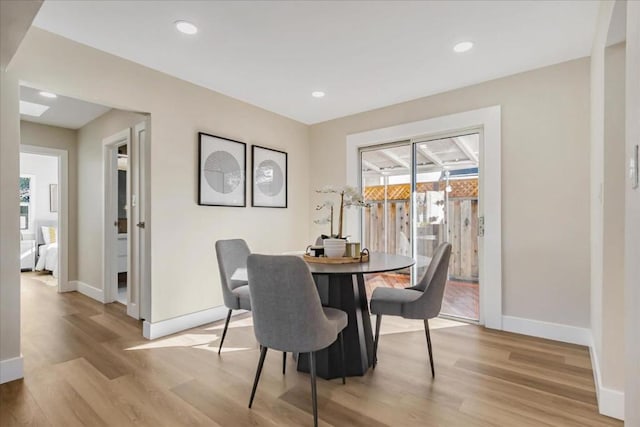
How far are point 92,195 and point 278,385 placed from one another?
12.9 feet

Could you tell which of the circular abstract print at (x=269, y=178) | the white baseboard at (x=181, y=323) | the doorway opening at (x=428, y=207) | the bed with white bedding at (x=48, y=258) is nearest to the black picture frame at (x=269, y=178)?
the circular abstract print at (x=269, y=178)

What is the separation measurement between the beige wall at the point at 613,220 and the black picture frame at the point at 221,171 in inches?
123

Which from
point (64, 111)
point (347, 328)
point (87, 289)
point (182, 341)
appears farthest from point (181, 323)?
point (64, 111)

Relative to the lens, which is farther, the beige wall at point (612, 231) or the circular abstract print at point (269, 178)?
the circular abstract print at point (269, 178)

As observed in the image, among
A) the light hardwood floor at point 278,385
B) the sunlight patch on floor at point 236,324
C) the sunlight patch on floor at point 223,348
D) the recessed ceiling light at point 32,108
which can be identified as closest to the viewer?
the light hardwood floor at point 278,385

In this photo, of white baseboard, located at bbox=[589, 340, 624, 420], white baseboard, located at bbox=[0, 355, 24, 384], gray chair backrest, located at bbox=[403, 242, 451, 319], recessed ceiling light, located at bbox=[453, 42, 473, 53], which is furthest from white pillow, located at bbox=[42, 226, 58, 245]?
white baseboard, located at bbox=[589, 340, 624, 420]

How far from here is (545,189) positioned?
9.50 ft

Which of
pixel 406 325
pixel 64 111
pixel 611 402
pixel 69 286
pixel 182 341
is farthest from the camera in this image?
pixel 69 286

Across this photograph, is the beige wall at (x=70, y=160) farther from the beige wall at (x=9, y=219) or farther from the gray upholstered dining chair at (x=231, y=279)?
the gray upholstered dining chair at (x=231, y=279)

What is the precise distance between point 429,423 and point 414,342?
1130 mm

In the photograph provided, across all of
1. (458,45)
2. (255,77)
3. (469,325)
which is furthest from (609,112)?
(255,77)

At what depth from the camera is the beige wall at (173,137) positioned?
241cm

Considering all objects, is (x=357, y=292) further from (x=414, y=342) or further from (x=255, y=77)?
(x=255, y=77)

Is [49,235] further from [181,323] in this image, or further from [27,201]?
[181,323]
